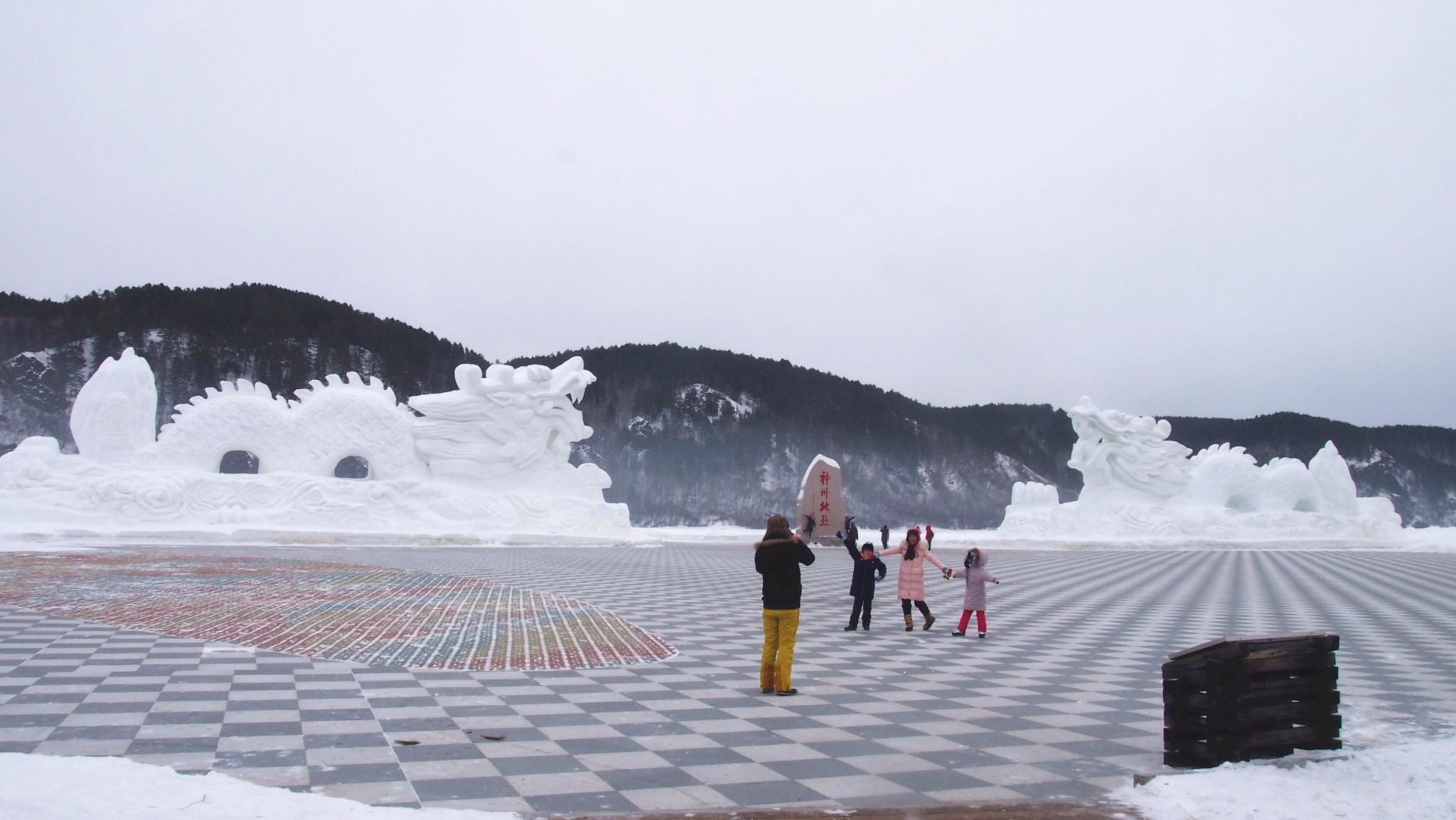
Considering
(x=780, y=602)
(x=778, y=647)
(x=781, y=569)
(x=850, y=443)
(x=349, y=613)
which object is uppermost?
(x=850, y=443)

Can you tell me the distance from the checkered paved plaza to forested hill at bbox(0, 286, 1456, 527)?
41.9 metres

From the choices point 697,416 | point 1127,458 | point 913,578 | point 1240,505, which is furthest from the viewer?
point 697,416

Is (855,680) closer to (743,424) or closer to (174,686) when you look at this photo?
(174,686)

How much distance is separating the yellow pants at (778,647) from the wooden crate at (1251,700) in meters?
2.42

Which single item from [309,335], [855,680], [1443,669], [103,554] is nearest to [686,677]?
[855,680]

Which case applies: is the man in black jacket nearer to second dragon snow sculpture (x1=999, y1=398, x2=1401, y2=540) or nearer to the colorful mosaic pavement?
the colorful mosaic pavement

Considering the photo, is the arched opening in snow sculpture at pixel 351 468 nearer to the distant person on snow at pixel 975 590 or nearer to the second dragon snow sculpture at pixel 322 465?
the second dragon snow sculpture at pixel 322 465

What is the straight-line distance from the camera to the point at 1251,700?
4.35m

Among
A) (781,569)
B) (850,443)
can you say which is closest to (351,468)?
(850,443)

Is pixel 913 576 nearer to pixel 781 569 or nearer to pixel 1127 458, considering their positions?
pixel 781 569

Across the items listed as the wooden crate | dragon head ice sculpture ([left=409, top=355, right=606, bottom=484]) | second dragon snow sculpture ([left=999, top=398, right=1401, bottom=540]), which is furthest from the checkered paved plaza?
second dragon snow sculpture ([left=999, top=398, right=1401, bottom=540])

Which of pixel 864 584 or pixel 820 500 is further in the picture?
pixel 820 500

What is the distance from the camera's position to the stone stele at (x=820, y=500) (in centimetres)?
2933

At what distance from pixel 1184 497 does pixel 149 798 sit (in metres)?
37.4
